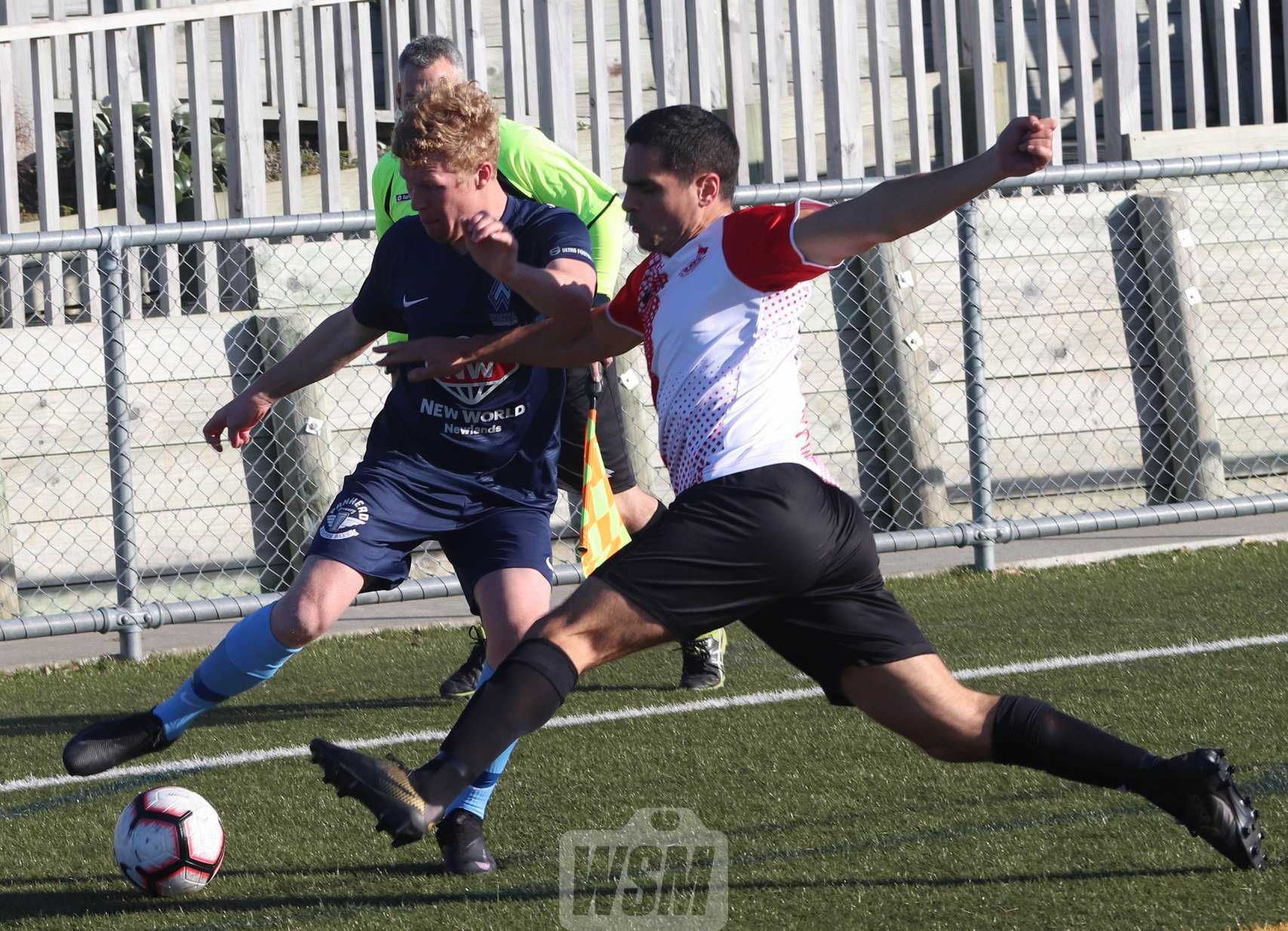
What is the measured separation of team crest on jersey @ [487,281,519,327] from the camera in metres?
4.31

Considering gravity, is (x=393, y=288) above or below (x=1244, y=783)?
above

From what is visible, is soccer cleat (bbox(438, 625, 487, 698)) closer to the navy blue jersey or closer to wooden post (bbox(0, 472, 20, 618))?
the navy blue jersey

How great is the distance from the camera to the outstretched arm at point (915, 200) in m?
3.32

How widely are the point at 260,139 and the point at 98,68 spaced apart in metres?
3.87

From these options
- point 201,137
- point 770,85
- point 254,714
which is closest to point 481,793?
point 254,714

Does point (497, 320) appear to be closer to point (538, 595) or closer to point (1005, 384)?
point (538, 595)

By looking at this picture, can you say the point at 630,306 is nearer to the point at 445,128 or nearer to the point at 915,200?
the point at 445,128

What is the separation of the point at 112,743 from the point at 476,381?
1230mm

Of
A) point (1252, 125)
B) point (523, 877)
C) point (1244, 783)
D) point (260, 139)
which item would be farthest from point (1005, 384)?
point (523, 877)

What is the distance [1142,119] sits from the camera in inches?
554

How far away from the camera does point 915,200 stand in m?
3.36

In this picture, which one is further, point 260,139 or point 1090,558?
point 260,139

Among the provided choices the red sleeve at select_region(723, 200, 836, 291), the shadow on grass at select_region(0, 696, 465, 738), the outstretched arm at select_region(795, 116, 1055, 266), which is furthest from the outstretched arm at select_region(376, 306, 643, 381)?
the shadow on grass at select_region(0, 696, 465, 738)

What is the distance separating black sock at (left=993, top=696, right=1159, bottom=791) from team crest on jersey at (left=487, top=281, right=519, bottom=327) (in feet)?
4.91
